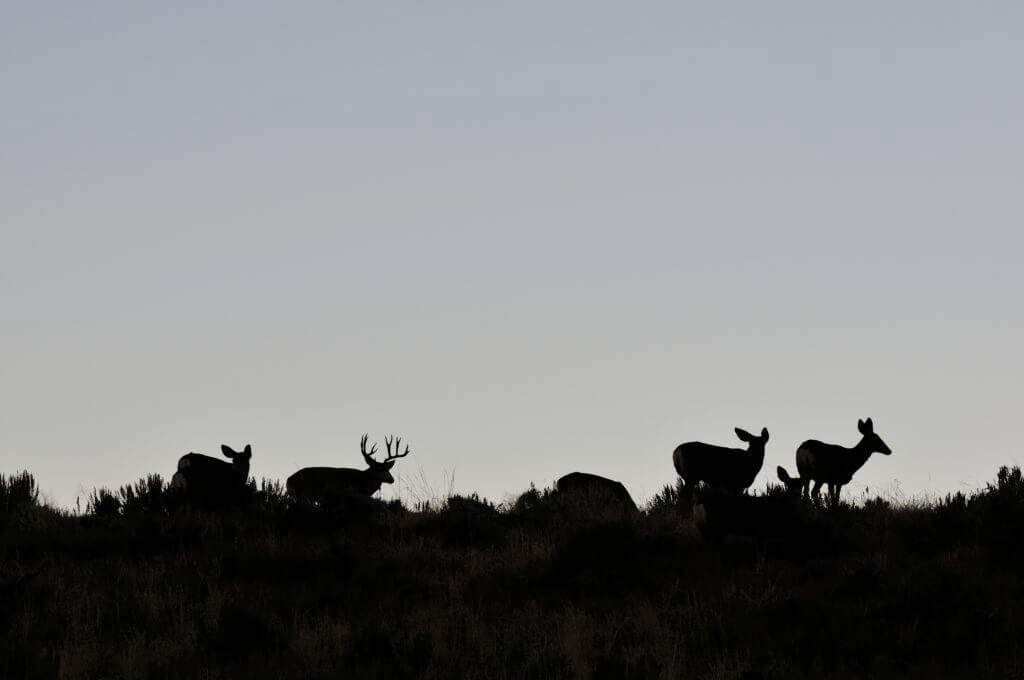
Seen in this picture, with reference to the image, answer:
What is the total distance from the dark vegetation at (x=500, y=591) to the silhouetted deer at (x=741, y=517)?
202 millimetres

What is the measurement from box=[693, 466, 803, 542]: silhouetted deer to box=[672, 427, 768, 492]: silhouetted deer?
10.3 feet

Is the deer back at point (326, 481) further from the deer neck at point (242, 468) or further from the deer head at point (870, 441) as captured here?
the deer head at point (870, 441)

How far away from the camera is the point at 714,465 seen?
787 inches

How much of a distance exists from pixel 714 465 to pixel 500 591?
6.18 m

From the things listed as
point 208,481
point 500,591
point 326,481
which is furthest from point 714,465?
point 326,481

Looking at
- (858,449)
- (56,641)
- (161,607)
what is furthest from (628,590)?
(858,449)

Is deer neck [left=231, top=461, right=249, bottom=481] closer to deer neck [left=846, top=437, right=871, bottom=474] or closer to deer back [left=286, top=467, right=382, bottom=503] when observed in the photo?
deer back [left=286, top=467, right=382, bottom=503]

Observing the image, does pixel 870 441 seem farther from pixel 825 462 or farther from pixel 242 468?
pixel 242 468

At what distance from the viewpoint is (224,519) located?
1777 centimetres

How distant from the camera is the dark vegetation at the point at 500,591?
12.1 m

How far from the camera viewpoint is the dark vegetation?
12062 millimetres

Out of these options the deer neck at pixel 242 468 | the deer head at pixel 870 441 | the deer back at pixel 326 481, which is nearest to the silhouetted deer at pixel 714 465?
the deer head at pixel 870 441

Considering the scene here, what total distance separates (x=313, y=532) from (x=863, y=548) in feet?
21.8

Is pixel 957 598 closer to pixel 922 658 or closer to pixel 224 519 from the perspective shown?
pixel 922 658
